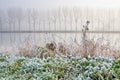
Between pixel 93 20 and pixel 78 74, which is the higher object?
pixel 93 20

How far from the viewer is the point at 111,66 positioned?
8.00 feet

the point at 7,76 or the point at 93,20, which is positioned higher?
the point at 93,20

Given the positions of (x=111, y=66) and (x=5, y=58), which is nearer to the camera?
(x=111, y=66)

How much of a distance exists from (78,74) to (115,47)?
2.17m

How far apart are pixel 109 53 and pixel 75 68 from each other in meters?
1.74

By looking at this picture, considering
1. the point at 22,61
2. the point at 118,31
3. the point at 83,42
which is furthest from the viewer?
the point at 118,31

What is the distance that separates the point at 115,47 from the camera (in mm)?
4398

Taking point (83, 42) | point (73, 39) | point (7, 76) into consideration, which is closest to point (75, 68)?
point (7, 76)

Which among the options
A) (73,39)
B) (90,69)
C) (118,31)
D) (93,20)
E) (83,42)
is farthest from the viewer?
(93,20)

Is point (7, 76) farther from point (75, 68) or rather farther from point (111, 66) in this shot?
point (111, 66)

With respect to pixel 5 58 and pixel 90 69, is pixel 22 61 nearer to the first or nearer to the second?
pixel 5 58

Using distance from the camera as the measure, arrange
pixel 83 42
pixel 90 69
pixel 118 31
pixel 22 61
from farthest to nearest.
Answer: pixel 118 31, pixel 83 42, pixel 22 61, pixel 90 69

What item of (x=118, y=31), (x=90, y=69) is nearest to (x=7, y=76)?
(x=90, y=69)

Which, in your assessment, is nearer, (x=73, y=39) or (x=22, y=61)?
(x=22, y=61)
